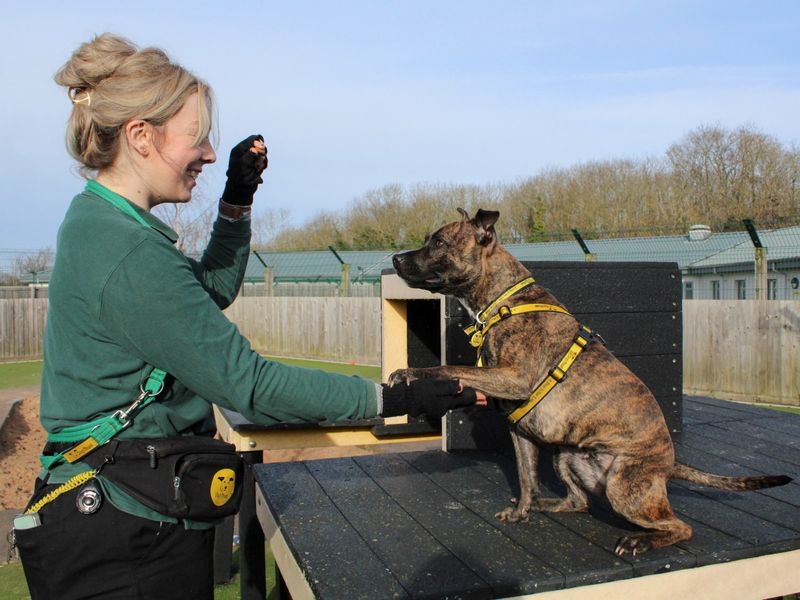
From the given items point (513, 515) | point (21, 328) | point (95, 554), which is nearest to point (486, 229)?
point (513, 515)

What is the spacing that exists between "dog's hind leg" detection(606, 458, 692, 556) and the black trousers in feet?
5.40

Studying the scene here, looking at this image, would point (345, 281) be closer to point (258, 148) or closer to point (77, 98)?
point (258, 148)

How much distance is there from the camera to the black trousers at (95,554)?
5.41ft

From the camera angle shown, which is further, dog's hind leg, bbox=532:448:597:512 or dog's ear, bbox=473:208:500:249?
dog's ear, bbox=473:208:500:249

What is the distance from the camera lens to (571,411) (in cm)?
283

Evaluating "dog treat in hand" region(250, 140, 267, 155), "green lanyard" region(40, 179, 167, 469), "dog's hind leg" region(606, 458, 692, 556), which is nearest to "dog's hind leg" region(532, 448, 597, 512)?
"dog's hind leg" region(606, 458, 692, 556)

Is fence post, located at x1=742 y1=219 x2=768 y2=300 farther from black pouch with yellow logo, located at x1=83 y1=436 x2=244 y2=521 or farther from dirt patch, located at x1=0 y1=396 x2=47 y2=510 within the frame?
black pouch with yellow logo, located at x1=83 y1=436 x2=244 y2=521

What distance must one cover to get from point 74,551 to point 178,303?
65 cm

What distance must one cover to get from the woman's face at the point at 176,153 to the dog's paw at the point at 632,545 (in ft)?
6.38

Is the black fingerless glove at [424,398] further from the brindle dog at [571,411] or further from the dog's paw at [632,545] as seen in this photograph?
the dog's paw at [632,545]

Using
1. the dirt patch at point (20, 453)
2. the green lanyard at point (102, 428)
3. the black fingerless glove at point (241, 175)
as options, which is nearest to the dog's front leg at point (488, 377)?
the black fingerless glove at point (241, 175)

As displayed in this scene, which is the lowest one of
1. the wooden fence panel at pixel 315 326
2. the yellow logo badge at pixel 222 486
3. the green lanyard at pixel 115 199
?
the wooden fence panel at pixel 315 326

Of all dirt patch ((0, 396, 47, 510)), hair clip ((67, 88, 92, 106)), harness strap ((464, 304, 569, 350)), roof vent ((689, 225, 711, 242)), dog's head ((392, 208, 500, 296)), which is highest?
roof vent ((689, 225, 711, 242))

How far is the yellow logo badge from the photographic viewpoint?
5.78 feet
